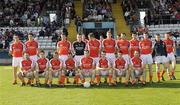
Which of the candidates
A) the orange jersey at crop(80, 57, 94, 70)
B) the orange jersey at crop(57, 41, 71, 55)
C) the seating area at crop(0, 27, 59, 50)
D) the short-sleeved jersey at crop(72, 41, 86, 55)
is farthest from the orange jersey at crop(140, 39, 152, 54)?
the seating area at crop(0, 27, 59, 50)

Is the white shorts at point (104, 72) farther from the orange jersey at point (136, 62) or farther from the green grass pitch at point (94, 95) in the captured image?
the orange jersey at point (136, 62)

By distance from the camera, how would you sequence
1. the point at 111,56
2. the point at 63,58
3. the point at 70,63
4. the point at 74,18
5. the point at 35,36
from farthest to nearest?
the point at 74,18 → the point at 35,36 → the point at 111,56 → the point at 63,58 → the point at 70,63

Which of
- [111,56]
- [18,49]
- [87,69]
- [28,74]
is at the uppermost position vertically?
[18,49]

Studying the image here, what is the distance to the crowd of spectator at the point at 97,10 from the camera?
33.5 m

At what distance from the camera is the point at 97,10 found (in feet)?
113

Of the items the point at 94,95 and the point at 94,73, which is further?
the point at 94,73

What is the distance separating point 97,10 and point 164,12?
479 cm

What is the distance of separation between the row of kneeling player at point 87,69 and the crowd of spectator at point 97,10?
16193 millimetres

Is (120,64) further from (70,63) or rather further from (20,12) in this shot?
(20,12)

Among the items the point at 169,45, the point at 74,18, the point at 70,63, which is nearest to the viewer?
the point at 70,63

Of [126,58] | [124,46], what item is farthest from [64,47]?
[126,58]

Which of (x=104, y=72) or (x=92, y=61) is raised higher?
Answer: (x=92, y=61)

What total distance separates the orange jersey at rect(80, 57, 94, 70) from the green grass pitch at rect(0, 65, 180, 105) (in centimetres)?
82

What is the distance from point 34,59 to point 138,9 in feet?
61.5
